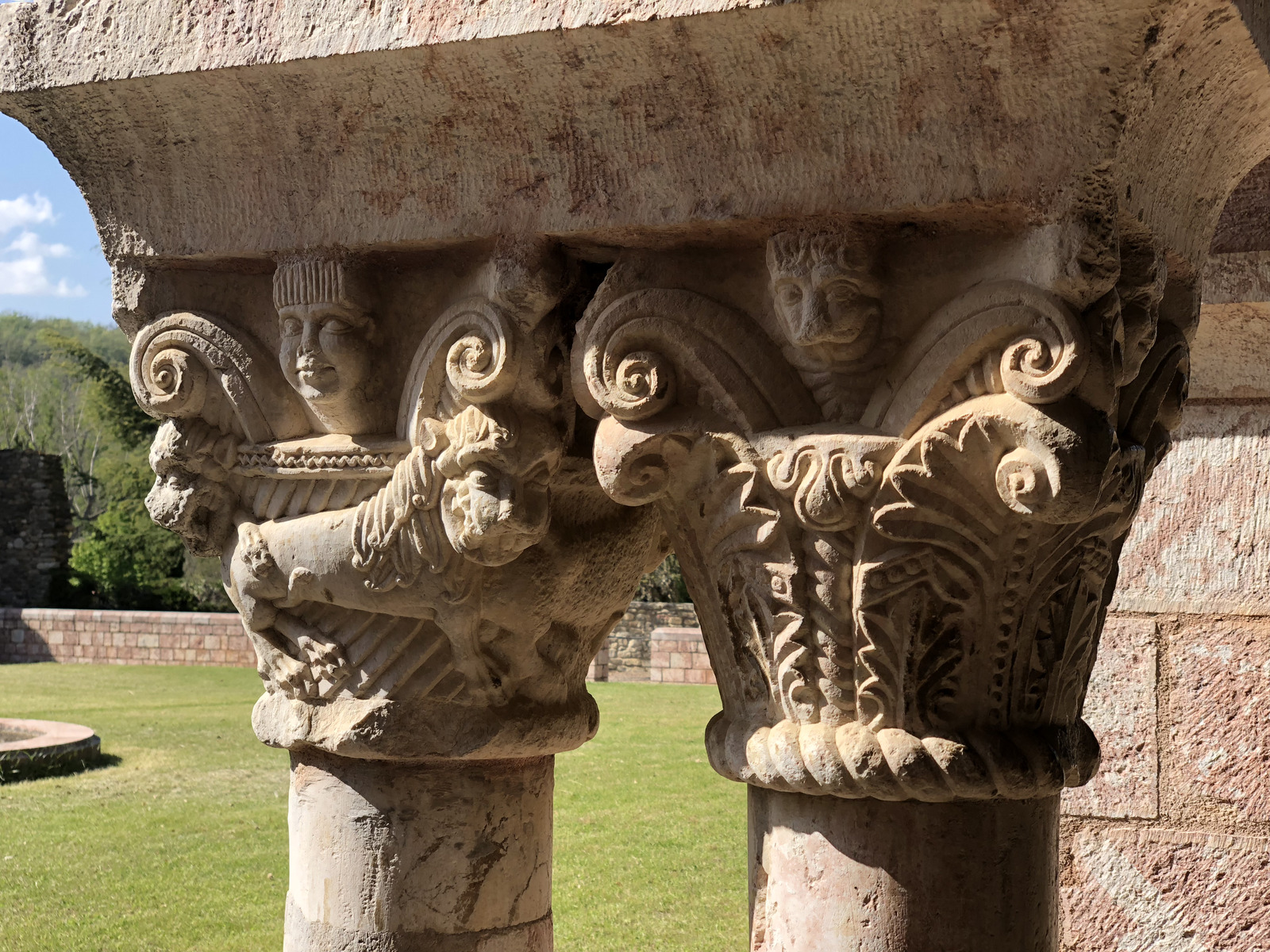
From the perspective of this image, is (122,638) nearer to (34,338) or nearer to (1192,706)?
(1192,706)

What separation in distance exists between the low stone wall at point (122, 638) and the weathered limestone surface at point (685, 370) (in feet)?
42.7

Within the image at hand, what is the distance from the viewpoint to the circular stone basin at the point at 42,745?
305 inches

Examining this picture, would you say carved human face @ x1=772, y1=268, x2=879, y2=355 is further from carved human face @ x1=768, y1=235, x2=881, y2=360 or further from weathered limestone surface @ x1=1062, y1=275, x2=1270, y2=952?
weathered limestone surface @ x1=1062, y1=275, x2=1270, y2=952

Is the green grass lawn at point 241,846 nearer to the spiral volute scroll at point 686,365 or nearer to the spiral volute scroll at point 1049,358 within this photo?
the spiral volute scroll at point 686,365

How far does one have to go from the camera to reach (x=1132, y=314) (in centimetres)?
144

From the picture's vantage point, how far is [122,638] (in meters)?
15.3

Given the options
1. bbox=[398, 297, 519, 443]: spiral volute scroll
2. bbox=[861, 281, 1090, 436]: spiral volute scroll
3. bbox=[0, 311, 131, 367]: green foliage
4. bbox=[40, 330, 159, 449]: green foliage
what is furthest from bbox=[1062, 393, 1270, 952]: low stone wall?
bbox=[0, 311, 131, 367]: green foliage

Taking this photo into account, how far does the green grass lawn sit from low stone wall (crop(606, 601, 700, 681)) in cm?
414

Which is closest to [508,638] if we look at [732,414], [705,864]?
[732,414]

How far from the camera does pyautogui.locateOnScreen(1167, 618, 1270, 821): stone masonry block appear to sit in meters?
2.62

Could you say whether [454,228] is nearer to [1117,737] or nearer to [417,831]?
[417,831]

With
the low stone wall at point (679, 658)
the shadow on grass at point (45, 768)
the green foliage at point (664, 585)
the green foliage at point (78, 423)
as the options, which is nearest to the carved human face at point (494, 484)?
the shadow on grass at point (45, 768)

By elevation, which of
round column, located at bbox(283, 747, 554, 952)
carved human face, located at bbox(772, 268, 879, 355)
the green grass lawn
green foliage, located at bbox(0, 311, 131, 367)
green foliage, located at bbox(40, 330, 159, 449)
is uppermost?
green foliage, located at bbox(0, 311, 131, 367)

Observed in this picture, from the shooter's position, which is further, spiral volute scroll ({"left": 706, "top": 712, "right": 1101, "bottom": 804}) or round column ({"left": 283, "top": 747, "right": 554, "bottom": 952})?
round column ({"left": 283, "top": 747, "right": 554, "bottom": 952})
